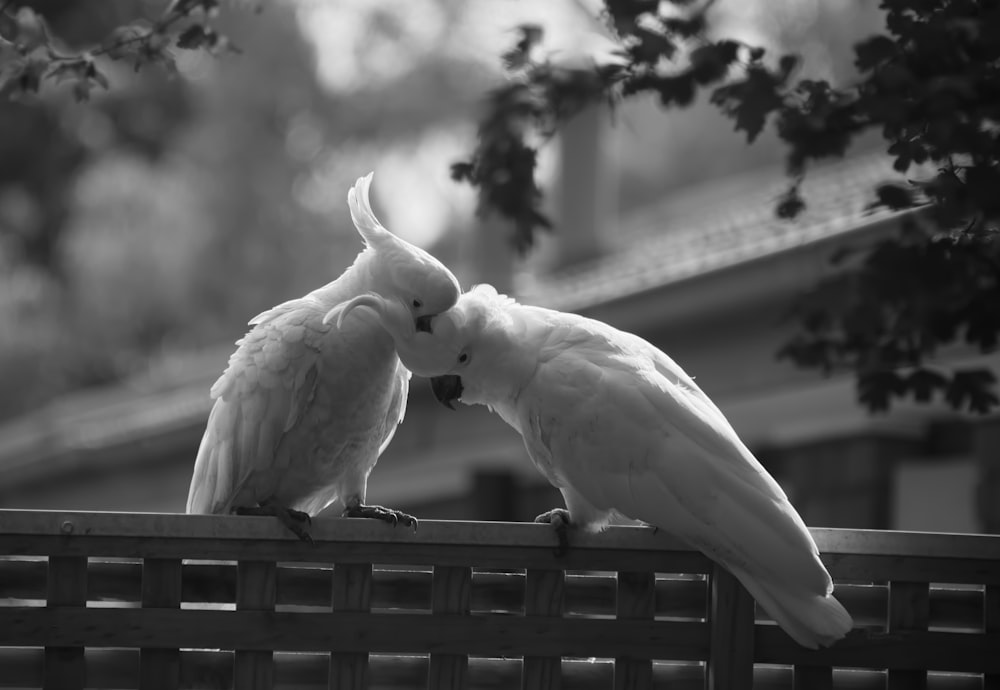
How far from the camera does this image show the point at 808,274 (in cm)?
405

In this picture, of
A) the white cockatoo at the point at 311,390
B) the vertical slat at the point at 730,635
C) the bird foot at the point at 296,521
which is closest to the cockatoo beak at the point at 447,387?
the white cockatoo at the point at 311,390

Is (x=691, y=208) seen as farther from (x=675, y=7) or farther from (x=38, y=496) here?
(x=675, y=7)

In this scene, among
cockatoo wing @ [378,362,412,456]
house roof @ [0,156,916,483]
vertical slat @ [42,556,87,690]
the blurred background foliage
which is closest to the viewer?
vertical slat @ [42,556,87,690]

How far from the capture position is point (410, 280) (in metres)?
2.60

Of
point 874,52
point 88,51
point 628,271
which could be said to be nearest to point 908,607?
point 874,52

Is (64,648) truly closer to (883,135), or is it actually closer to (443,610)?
(443,610)

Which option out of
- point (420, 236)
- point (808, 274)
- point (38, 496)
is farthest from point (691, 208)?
point (808, 274)

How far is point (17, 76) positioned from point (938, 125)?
1915mm

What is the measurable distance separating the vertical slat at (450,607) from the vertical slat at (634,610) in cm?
27

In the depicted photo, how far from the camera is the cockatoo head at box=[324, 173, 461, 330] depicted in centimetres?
259

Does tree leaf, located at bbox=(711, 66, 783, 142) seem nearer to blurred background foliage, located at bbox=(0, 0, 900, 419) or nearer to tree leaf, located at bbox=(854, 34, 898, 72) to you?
tree leaf, located at bbox=(854, 34, 898, 72)

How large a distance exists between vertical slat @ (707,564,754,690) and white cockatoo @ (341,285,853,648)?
1.4 inches

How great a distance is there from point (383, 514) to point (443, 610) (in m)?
0.43

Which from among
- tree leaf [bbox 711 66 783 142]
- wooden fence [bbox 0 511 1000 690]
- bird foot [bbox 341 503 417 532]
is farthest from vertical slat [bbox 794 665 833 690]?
tree leaf [bbox 711 66 783 142]
